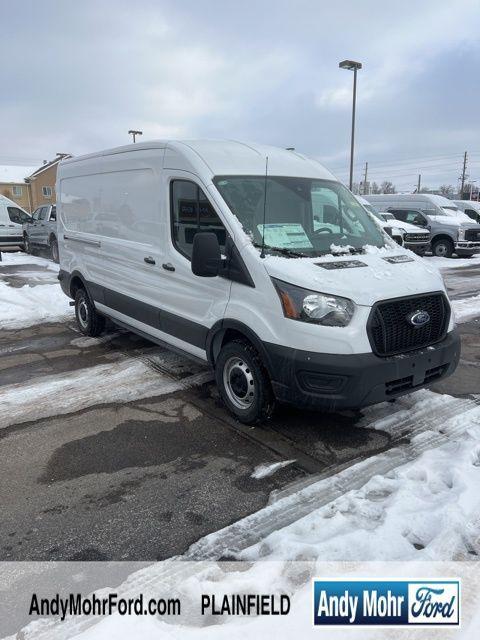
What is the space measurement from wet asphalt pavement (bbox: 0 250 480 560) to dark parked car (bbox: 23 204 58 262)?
10.8 meters

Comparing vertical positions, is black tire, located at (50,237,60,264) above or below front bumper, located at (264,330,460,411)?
above

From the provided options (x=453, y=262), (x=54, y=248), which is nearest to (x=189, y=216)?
(x=54, y=248)

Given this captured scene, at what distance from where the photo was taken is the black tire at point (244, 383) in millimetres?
4156

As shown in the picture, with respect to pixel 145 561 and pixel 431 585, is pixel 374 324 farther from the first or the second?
pixel 145 561

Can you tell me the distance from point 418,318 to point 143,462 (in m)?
2.45

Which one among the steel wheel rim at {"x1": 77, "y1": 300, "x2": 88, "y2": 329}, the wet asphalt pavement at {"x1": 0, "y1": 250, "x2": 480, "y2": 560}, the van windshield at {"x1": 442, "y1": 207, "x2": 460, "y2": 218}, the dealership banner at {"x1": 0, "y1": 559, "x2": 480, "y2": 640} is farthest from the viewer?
the van windshield at {"x1": 442, "y1": 207, "x2": 460, "y2": 218}

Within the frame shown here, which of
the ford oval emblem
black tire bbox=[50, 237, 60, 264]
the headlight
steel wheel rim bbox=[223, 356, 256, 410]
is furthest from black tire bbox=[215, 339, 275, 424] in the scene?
black tire bbox=[50, 237, 60, 264]

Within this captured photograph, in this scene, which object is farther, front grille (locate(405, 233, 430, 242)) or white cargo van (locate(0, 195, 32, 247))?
front grille (locate(405, 233, 430, 242))

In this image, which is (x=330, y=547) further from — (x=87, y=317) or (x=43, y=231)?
(x=43, y=231)

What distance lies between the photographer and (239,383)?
441cm

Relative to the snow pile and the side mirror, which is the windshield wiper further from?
the snow pile

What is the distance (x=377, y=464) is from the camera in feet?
12.3

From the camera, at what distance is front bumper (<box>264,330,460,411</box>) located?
3.71 metres

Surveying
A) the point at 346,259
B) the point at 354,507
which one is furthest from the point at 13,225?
the point at 354,507
